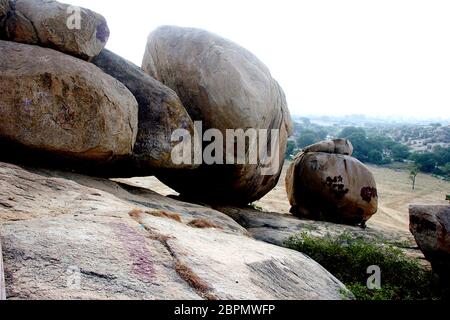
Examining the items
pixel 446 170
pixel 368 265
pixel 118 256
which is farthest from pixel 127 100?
pixel 446 170

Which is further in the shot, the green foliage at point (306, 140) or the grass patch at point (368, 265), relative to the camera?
the green foliage at point (306, 140)

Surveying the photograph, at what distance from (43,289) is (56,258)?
47 centimetres

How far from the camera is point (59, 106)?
644 centimetres

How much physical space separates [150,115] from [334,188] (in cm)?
619

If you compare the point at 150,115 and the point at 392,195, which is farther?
the point at 392,195

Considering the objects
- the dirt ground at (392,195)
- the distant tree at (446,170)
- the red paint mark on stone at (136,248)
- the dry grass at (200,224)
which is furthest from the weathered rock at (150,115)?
the distant tree at (446,170)

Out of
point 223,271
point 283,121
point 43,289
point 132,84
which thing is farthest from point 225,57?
point 43,289

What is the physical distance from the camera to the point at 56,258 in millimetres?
3156

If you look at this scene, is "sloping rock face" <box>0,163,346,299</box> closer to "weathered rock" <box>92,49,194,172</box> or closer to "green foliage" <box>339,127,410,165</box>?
"weathered rock" <box>92,49,194,172</box>

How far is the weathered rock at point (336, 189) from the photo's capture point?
1140cm

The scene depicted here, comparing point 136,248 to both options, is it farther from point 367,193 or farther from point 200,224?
point 367,193

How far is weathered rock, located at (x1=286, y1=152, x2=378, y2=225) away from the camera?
11398 millimetres

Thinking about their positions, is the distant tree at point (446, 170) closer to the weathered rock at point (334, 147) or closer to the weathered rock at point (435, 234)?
the weathered rock at point (334, 147)

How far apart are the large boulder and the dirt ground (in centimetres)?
600
